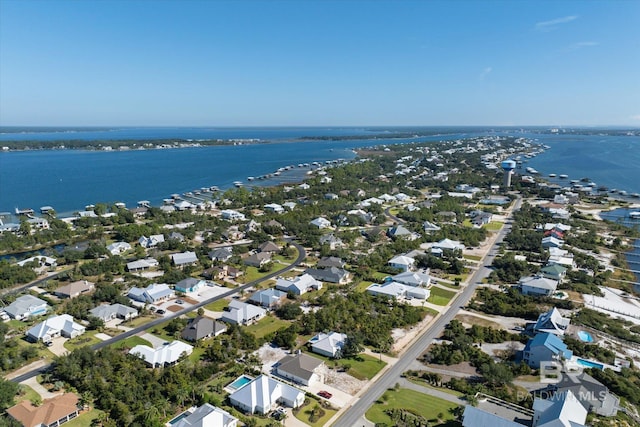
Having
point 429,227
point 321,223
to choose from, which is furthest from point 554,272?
point 321,223

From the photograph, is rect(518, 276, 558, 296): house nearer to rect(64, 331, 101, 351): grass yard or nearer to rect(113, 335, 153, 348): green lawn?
rect(113, 335, 153, 348): green lawn

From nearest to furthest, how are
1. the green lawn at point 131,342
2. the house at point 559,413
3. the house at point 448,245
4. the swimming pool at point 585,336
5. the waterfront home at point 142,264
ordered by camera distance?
the house at point 559,413, the green lawn at point 131,342, the swimming pool at point 585,336, the waterfront home at point 142,264, the house at point 448,245

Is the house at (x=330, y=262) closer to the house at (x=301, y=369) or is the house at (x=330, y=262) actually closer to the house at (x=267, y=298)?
the house at (x=267, y=298)

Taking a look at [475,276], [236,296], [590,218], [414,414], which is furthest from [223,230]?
[590,218]

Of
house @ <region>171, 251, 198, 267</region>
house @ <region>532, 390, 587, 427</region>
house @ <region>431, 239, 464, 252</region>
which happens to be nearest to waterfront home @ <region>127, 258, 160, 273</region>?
house @ <region>171, 251, 198, 267</region>

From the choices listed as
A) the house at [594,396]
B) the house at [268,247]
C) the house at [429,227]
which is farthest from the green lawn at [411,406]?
the house at [429,227]

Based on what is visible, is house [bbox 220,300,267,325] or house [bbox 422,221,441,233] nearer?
house [bbox 220,300,267,325]
